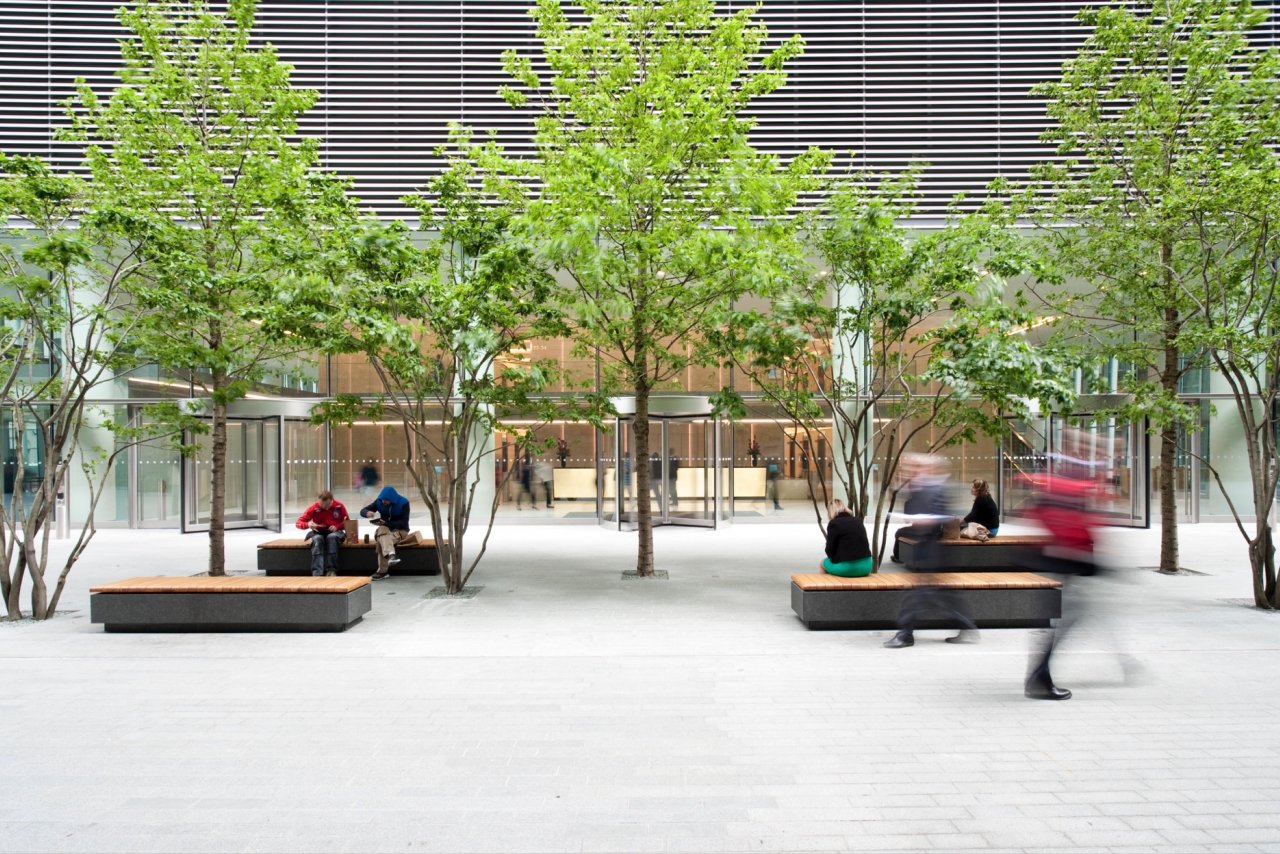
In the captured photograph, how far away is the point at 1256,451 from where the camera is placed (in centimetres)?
947

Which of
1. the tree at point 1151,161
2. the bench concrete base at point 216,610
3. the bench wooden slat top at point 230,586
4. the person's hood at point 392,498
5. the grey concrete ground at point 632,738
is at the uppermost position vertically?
the tree at point 1151,161

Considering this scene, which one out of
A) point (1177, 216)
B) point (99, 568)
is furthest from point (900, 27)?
point (99, 568)

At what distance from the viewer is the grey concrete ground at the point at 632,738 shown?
4.05m

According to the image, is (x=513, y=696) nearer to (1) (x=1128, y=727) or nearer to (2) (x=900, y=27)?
(1) (x=1128, y=727)

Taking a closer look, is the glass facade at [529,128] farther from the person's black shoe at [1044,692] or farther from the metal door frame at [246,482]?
the person's black shoe at [1044,692]

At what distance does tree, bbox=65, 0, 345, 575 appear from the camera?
9.92 m

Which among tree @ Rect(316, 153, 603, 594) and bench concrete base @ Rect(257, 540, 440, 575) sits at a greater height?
tree @ Rect(316, 153, 603, 594)

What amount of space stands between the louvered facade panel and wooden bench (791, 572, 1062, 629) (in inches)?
519

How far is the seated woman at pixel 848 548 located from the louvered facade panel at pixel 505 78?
13.1 meters

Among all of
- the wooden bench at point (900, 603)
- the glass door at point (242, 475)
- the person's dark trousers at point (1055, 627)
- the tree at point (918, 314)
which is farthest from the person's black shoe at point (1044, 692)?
the glass door at point (242, 475)

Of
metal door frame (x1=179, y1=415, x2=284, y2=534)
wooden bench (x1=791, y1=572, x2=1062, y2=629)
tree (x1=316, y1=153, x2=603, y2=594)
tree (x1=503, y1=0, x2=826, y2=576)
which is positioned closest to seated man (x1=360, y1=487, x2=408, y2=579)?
tree (x1=316, y1=153, x2=603, y2=594)

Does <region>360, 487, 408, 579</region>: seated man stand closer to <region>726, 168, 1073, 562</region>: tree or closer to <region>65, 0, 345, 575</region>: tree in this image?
<region>65, 0, 345, 575</region>: tree

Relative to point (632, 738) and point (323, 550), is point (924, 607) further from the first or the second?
point (323, 550)

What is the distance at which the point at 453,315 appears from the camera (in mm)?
9406
